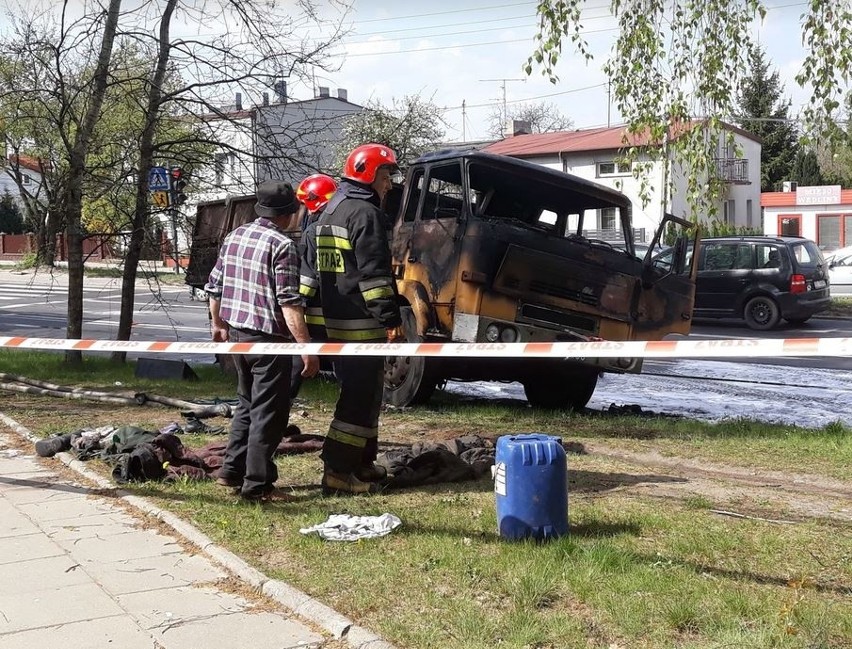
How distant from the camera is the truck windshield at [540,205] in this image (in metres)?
9.23

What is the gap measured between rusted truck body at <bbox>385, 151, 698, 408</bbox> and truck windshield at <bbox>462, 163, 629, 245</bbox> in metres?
0.01

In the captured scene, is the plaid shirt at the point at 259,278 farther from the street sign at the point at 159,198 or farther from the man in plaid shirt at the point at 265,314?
the street sign at the point at 159,198

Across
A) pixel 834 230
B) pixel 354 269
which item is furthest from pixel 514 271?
pixel 834 230

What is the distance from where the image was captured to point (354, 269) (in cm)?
580

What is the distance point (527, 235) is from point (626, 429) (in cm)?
187

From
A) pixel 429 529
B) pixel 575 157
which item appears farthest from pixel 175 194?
pixel 575 157

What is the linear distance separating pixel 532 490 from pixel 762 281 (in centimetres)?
1681

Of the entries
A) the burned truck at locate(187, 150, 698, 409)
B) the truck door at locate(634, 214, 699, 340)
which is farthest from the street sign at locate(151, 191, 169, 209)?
the truck door at locate(634, 214, 699, 340)

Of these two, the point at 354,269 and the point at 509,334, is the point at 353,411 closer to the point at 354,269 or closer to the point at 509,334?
the point at 354,269

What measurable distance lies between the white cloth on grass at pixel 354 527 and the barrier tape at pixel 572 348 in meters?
0.84

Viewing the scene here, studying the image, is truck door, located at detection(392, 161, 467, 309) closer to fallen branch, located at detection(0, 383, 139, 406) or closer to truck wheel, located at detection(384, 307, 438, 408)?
truck wheel, located at detection(384, 307, 438, 408)

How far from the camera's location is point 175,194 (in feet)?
42.8

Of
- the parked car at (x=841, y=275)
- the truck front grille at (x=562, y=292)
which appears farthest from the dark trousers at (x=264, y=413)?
the parked car at (x=841, y=275)

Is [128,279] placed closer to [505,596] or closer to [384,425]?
[384,425]
